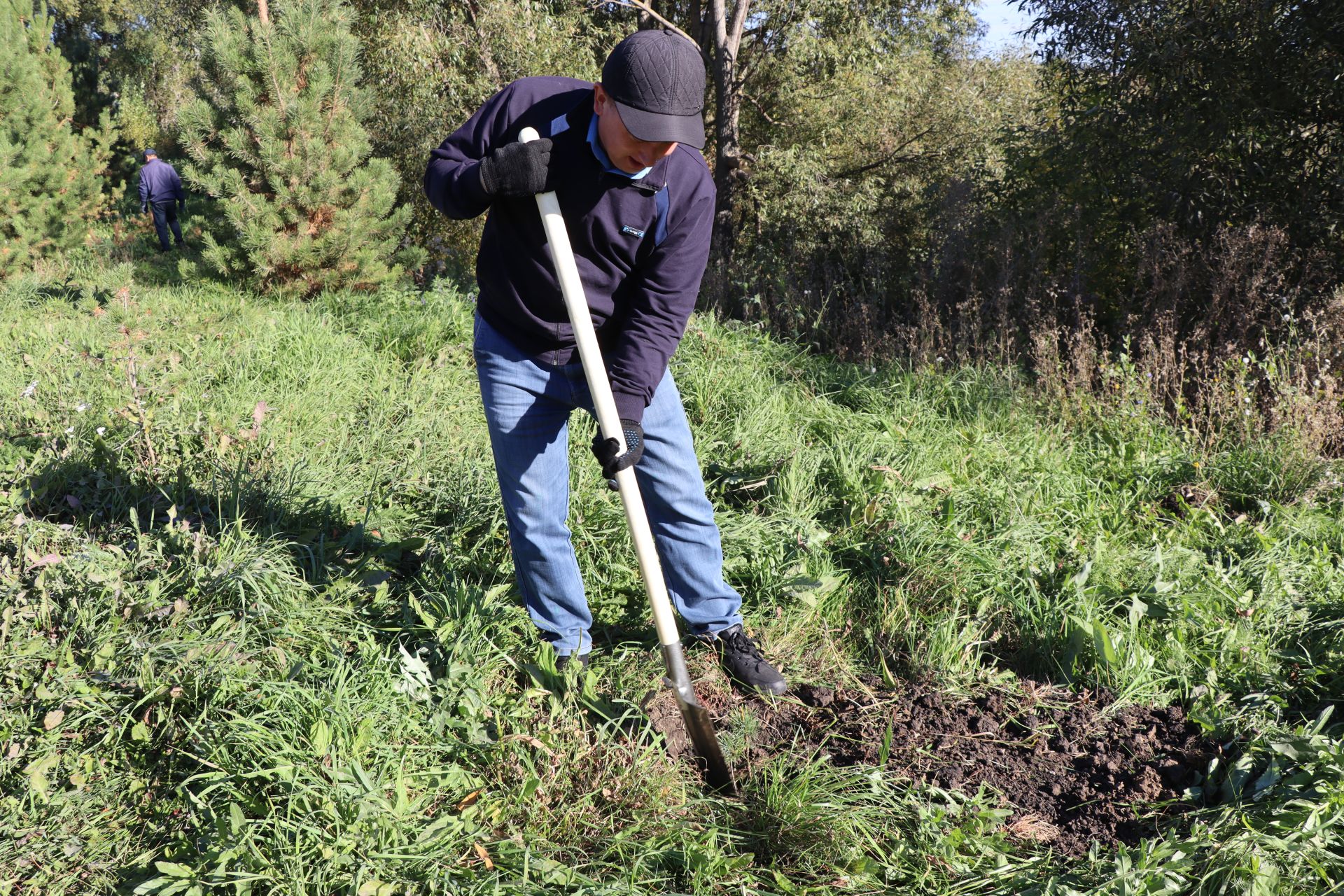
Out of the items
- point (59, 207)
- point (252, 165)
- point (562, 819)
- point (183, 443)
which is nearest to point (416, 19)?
point (252, 165)

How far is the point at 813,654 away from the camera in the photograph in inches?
118

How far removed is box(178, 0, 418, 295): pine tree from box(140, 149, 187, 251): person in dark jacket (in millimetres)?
6267

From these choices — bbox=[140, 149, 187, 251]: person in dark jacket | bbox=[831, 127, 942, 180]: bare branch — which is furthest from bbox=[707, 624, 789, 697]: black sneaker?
bbox=[140, 149, 187, 251]: person in dark jacket

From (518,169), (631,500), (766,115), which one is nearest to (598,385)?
(631,500)

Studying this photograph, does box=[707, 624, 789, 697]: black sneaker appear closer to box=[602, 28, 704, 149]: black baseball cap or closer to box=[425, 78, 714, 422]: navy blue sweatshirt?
box=[425, 78, 714, 422]: navy blue sweatshirt

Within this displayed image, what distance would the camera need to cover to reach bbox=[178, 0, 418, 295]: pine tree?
7121 millimetres

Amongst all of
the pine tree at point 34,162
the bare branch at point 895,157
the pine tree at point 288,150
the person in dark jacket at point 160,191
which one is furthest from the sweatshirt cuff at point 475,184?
the person in dark jacket at point 160,191

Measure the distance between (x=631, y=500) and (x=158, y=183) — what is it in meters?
13.5

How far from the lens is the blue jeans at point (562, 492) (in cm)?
244

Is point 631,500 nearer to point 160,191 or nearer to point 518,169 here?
point 518,169

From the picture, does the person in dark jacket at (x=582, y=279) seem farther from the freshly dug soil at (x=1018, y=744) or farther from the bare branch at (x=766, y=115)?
the bare branch at (x=766, y=115)

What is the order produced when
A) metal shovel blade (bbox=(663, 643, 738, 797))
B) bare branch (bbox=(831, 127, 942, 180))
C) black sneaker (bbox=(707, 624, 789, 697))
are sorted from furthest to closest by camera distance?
bare branch (bbox=(831, 127, 942, 180)) < black sneaker (bbox=(707, 624, 789, 697)) < metal shovel blade (bbox=(663, 643, 738, 797))

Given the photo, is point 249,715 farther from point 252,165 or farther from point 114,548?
point 252,165

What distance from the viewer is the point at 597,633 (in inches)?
118
